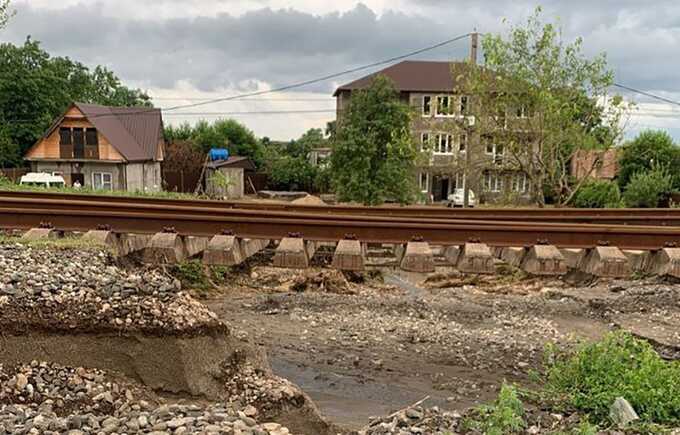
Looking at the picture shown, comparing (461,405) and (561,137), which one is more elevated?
(561,137)

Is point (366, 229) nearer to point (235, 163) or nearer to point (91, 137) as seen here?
point (91, 137)

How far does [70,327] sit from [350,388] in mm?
3654

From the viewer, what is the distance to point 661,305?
11.8 m

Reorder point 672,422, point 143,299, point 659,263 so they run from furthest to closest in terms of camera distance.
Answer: point 659,263, point 143,299, point 672,422

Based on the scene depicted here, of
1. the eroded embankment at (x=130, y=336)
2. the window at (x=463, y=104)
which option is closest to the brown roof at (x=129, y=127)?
the window at (x=463, y=104)

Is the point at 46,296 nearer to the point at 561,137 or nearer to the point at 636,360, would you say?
the point at 636,360

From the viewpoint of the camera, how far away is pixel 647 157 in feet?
111

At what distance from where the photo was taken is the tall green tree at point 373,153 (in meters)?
31.5

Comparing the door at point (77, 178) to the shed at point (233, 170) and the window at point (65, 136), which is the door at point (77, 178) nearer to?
the window at point (65, 136)

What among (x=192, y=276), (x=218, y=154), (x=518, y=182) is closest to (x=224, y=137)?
(x=218, y=154)

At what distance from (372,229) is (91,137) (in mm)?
38741

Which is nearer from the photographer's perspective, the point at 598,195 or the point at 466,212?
the point at 466,212

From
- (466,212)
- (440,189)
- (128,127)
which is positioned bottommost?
(466,212)

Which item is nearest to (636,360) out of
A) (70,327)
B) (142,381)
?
(142,381)
